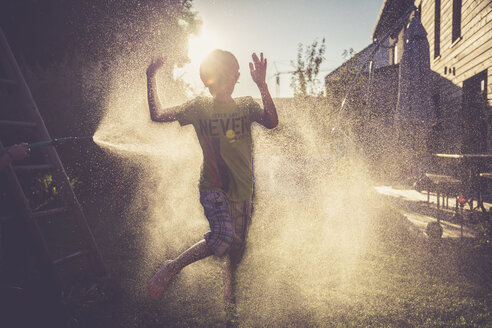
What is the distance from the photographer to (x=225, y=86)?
259 cm

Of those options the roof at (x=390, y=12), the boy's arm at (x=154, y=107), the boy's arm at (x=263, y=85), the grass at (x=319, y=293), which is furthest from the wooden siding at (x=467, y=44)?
the boy's arm at (x=154, y=107)

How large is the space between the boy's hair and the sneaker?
1.53 metres

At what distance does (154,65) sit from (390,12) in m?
17.4

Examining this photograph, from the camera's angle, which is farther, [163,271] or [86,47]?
[86,47]

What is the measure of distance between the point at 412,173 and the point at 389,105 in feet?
16.8

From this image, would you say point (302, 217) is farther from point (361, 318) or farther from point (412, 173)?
point (412, 173)

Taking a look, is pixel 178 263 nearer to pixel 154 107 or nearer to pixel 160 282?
pixel 160 282

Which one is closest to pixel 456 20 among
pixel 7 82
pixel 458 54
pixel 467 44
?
pixel 458 54

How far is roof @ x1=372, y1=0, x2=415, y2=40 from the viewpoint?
14.9m

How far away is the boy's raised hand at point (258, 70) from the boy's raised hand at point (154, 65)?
82 cm

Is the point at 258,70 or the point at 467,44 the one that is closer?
the point at 258,70

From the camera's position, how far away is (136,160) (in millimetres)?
7273

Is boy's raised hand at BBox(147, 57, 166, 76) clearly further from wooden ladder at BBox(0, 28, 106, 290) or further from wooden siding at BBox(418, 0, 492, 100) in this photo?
wooden siding at BBox(418, 0, 492, 100)

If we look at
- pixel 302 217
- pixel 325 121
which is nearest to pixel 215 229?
pixel 302 217
